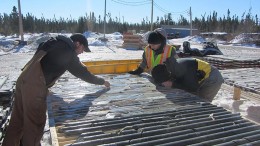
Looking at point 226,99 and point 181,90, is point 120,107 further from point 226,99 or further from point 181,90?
point 226,99

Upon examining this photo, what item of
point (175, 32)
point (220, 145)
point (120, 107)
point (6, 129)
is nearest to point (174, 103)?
point (120, 107)

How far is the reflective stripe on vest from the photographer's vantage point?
16.8ft

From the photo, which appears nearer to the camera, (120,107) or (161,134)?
(161,134)

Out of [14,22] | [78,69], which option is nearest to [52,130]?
[78,69]

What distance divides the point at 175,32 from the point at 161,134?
128 feet

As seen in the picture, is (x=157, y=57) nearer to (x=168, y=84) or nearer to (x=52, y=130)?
(x=168, y=84)

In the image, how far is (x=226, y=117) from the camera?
3611 mm

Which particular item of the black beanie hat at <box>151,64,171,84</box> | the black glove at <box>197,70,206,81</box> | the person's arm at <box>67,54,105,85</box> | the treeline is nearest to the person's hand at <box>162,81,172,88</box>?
the black beanie hat at <box>151,64,171,84</box>

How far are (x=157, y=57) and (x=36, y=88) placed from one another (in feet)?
8.41

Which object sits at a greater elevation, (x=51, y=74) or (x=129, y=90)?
A: (x=51, y=74)

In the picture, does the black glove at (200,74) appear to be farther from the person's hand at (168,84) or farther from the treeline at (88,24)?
the treeline at (88,24)

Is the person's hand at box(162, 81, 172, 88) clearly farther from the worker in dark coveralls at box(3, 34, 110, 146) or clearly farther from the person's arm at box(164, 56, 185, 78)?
the worker in dark coveralls at box(3, 34, 110, 146)

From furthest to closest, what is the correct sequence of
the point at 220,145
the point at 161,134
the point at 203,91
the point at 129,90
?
the point at 203,91 → the point at 129,90 → the point at 161,134 → the point at 220,145

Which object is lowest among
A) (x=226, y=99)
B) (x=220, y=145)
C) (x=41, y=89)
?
(x=226, y=99)
